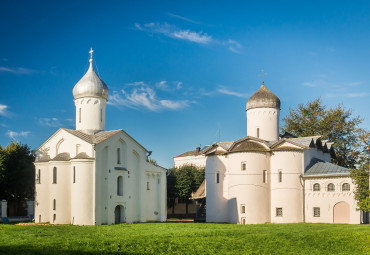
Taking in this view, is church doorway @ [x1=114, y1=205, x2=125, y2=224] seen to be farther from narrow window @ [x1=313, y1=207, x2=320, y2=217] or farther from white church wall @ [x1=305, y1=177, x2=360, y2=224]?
narrow window @ [x1=313, y1=207, x2=320, y2=217]

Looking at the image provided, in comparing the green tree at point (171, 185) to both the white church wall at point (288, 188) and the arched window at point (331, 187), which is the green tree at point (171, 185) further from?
the arched window at point (331, 187)

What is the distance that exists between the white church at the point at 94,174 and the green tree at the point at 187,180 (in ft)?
46.1

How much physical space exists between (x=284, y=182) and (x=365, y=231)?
487 inches

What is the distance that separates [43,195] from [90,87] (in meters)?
9.58

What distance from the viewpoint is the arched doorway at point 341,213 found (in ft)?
119

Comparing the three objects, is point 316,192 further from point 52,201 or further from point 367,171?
point 52,201

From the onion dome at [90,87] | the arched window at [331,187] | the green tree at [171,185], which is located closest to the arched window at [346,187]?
the arched window at [331,187]

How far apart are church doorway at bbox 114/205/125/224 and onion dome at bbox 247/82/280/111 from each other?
51.8 ft

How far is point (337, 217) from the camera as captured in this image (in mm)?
36594

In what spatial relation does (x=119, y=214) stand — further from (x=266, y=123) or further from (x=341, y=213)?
(x=341, y=213)

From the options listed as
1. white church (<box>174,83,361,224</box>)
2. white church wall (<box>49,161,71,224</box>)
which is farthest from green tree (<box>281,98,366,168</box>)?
white church wall (<box>49,161,71,224</box>)

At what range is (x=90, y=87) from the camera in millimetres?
38719

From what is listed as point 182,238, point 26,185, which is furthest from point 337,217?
point 26,185

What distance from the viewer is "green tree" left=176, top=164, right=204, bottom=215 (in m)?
55.2
